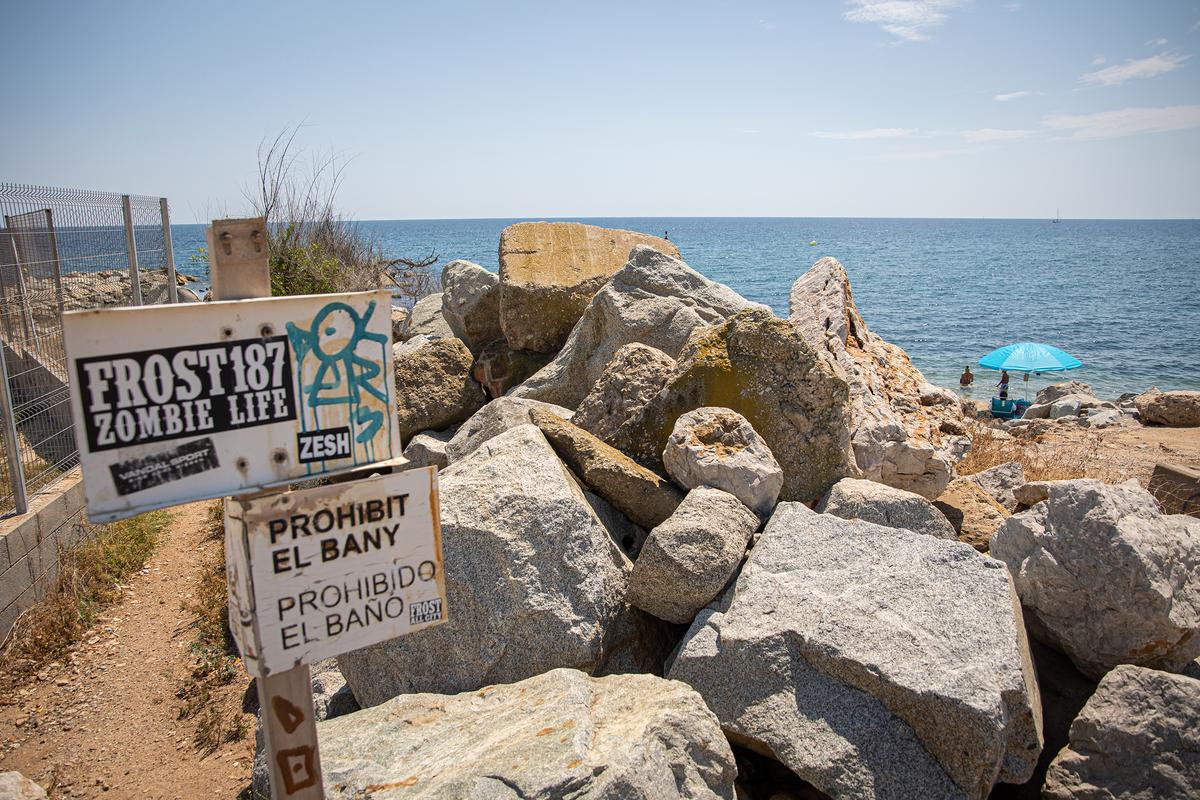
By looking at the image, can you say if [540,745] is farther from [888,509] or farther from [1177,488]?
[1177,488]

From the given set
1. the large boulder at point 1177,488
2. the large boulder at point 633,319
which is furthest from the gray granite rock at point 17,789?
the large boulder at point 1177,488

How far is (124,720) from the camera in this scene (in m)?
4.55

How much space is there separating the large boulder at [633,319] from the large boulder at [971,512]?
2101 millimetres

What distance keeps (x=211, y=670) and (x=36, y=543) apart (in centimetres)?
192

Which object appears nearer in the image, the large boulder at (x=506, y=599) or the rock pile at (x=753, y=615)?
the rock pile at (x=753, y=615)

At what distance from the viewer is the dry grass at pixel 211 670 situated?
14.3 feet

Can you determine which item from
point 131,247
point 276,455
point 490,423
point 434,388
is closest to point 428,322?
point 434,388

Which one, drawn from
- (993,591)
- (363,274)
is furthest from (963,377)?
(993,591)

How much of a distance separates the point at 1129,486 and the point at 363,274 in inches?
574

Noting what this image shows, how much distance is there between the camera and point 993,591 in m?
3.29

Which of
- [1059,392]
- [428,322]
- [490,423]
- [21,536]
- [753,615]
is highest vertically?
[428,322]

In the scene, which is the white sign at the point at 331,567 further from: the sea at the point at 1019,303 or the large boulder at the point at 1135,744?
the sea at the point at 1019,303

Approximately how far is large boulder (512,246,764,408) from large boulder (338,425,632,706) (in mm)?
2478

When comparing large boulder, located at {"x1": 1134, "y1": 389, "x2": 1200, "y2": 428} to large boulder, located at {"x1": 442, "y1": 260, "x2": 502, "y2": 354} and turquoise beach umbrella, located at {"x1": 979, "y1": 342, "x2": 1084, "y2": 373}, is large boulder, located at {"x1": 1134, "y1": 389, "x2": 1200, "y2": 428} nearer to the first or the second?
turquoise beach umbrella, located at {"x1": 979, "y1": 342, "x2": 1084, "y2": 373}
